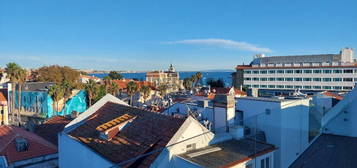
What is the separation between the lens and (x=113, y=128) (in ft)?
37.1

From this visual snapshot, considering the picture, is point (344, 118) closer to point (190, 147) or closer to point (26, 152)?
point (190, 147)

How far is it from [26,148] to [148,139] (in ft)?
29.1

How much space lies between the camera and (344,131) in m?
8.40

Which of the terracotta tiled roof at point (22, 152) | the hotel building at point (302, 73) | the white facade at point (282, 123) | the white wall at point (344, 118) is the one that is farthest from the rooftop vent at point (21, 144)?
the hotel building at point (302, 73)

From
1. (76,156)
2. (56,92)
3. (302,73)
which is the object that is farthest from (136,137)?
(302,73)

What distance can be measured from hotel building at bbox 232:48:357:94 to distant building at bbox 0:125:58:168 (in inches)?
2577

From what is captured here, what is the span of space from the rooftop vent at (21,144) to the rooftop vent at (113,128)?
586 centimetres

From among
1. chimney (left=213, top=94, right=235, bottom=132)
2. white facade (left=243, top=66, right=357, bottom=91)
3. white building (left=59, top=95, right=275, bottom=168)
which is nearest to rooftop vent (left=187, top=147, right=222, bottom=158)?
white building (left=59, top=95, right=275, bottom=168)

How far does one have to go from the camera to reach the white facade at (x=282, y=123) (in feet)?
34.4

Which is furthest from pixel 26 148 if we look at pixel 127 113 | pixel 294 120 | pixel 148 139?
pixel 294 120

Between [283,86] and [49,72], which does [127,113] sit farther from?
[283,86]

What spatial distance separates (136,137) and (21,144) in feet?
27.1

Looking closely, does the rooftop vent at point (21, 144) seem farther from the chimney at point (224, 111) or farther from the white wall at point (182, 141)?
the chimney at point (224, 111)

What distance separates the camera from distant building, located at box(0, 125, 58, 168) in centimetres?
1355
